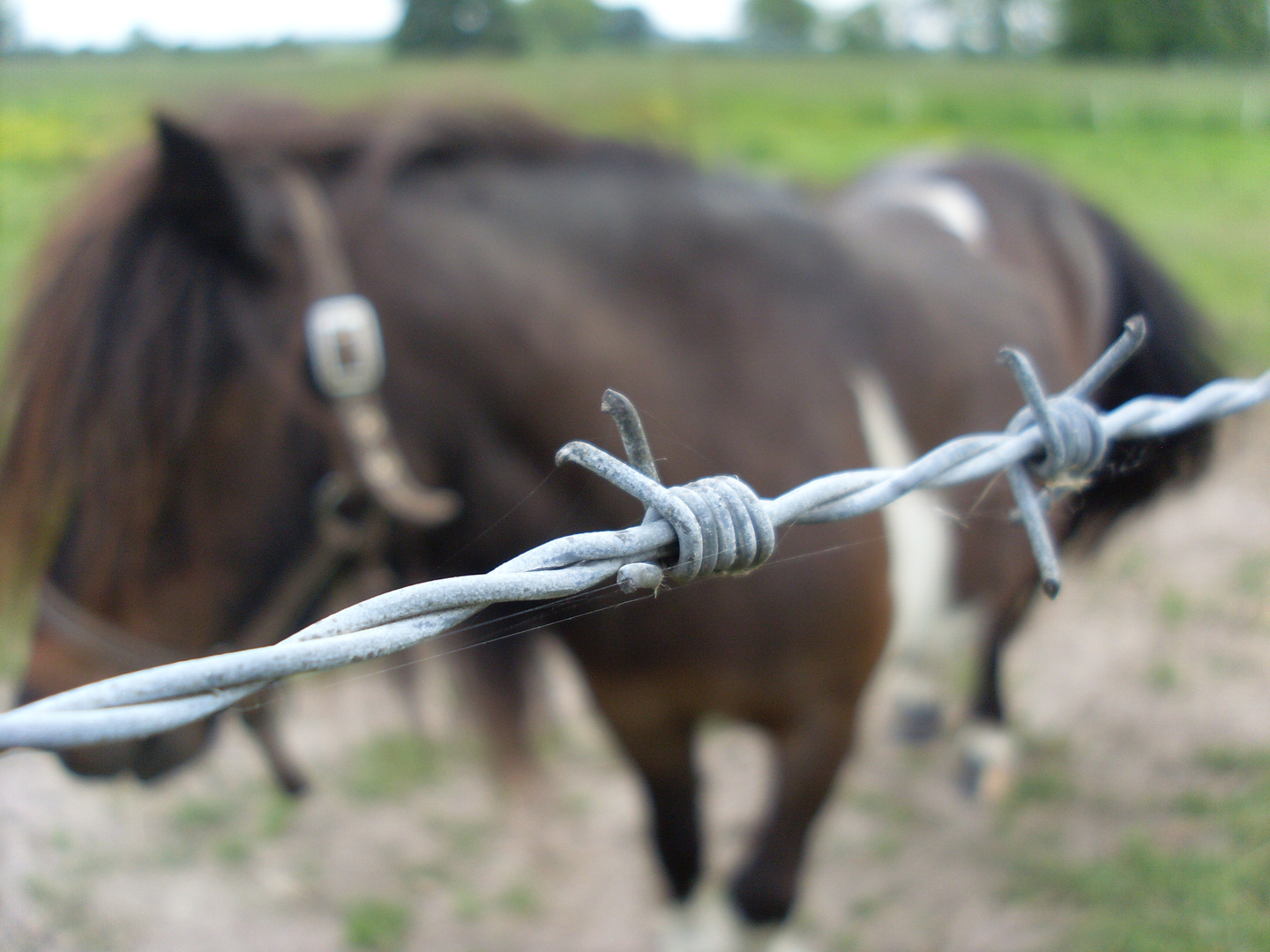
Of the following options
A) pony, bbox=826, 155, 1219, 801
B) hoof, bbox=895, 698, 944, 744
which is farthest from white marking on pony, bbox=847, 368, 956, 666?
hoof, bbox=895, 698, 944, 744

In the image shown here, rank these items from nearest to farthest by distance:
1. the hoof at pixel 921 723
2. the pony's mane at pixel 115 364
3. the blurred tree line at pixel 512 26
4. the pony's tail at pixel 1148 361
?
the pony's mane at pixel 115 364 → the blurred tree line at pixel 512 26 → the pony's tail at pixel 1148 361 → the hoof at pixel 921 723

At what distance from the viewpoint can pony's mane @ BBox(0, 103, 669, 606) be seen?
0.87m

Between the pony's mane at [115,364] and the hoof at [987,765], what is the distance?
1694 millimetres

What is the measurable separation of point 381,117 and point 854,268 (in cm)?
64

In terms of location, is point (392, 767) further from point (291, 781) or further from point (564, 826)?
point (291, 781)

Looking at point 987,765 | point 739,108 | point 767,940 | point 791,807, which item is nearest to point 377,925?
point 767,940

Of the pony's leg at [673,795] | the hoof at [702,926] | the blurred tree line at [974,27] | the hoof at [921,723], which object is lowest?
the hoof at [921,723]

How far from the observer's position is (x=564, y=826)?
1.85 meters

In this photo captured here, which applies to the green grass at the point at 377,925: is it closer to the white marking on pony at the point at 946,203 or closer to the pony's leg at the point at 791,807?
the pony's leg at the point at 791,807

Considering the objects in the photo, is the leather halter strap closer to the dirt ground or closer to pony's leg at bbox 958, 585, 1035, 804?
the dirt ground

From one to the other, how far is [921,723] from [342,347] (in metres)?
1.76

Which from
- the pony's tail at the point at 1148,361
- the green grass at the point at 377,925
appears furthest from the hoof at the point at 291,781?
the pony's tail at the point at 1148,361

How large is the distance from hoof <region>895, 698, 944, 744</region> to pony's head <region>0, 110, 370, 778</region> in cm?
168

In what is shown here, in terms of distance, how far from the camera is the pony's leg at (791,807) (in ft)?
3.88
